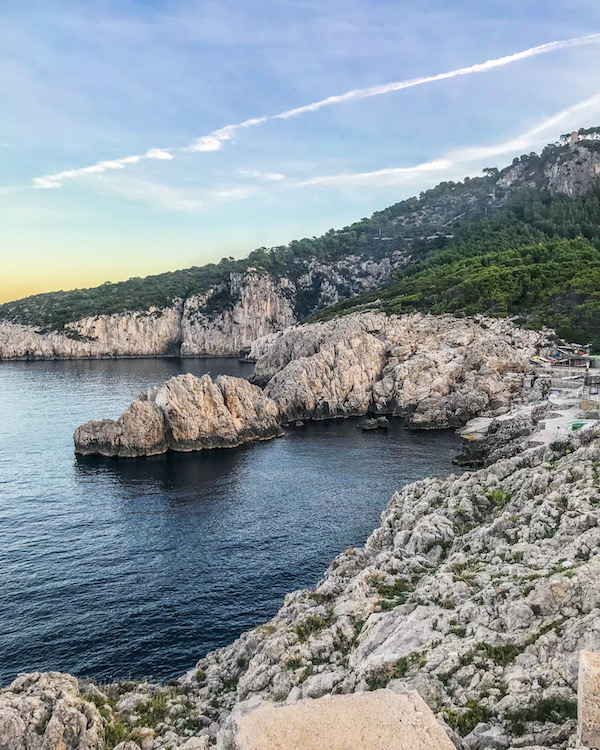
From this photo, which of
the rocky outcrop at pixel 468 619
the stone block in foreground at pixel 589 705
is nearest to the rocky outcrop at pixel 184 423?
the rocky outcrop at pixel 468 619

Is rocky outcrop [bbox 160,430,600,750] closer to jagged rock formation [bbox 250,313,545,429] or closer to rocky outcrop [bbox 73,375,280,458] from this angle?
rocky outcrop [bbox 73,375,280,458]

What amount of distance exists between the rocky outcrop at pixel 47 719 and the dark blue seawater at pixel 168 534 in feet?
Result: 35.6

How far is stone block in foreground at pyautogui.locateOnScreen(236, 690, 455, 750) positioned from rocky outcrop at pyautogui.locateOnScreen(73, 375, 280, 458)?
6353 cm

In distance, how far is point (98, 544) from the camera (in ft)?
154

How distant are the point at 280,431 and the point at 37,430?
3611 centimetres

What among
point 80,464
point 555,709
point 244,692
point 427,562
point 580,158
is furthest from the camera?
point 580,158

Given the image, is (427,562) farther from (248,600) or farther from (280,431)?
(280,431)

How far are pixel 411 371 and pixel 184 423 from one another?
41.0 metres

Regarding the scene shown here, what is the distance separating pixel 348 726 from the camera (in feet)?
42.3

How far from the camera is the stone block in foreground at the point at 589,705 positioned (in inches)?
478

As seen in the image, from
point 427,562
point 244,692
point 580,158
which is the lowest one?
point 244,692

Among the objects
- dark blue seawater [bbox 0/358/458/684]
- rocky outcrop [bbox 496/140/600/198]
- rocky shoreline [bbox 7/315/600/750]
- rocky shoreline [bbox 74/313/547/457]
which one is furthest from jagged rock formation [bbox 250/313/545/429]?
rocky outcrop [bbox 496/140/600/198]

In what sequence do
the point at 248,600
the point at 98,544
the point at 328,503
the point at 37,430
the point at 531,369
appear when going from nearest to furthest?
the point at 248,600, the point at 98,544, the point at 328,503, the point at 37,430, the point at 531,369

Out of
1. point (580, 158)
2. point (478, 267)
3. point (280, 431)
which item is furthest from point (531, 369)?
point (580, 158)
